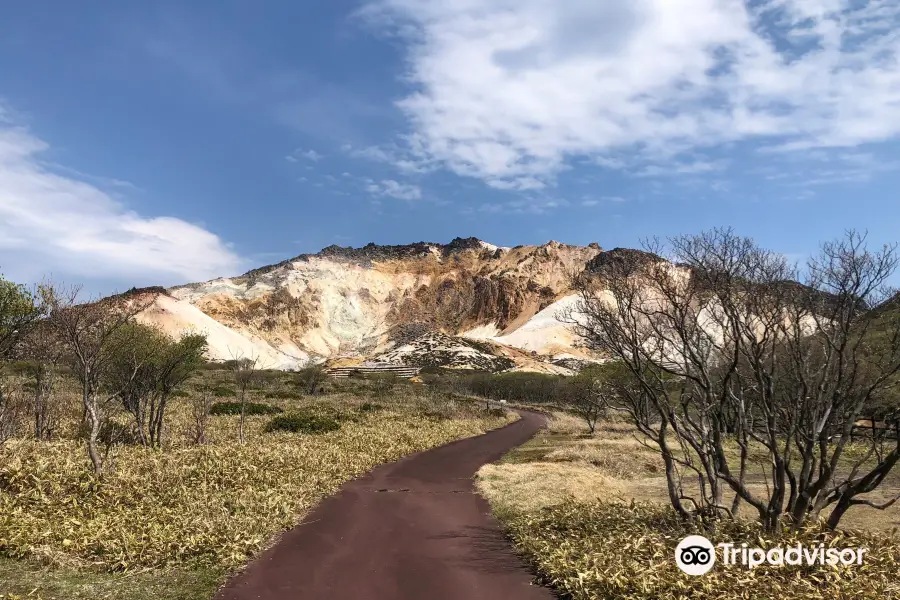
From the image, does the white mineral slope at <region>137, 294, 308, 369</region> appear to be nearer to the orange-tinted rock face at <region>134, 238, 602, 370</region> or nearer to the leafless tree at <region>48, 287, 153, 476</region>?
the orange-tinted rock face at <region>134, 238, 602, 370</region>

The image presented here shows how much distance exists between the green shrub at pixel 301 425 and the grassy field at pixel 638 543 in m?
10.3

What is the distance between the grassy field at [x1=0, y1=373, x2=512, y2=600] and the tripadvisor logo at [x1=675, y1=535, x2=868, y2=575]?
725cm

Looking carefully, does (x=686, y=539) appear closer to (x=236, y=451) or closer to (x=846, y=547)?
(x=846, y=547)

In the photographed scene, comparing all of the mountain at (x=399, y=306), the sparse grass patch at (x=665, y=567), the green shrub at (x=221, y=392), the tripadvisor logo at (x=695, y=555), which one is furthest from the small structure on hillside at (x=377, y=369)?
the tripadvisor logo at (x=695, y=555)

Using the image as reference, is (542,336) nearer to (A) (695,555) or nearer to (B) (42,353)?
(B) (42,353)

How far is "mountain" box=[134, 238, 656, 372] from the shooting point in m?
108

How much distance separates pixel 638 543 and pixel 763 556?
179 centimetres

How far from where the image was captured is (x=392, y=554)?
9547 millimetres

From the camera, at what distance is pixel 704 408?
380 inches

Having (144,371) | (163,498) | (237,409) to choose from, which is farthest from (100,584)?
(237,409)

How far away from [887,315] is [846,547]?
5.81 metres

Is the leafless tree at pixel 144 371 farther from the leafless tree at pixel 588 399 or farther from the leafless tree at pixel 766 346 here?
the leafless tree at pixel 588 399

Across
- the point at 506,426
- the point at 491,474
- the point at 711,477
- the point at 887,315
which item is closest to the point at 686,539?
the point at 711,477

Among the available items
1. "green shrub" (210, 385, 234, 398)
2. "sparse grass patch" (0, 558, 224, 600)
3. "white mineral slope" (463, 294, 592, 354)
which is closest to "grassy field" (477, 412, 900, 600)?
"sparse grass patch" (0, 558, 224, 600)
